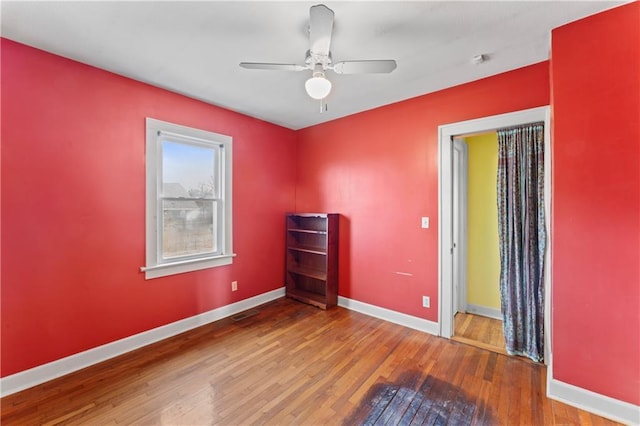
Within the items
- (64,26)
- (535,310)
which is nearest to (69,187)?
(64,26)

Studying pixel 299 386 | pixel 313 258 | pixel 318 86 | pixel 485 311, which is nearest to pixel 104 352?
pixel 299 386

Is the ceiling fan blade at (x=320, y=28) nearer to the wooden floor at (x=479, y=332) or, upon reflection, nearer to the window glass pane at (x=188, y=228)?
the window glass pane at (x=188, y=228)

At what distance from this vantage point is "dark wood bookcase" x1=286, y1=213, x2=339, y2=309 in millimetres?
3590

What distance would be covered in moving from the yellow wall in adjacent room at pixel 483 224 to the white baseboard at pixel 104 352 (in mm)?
3089

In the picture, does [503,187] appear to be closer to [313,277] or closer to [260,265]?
[313,277]

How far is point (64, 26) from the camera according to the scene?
181 centimetres

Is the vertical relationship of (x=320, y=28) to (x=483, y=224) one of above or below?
above

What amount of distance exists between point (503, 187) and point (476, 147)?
3.48ft

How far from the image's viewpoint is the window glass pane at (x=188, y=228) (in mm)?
2854

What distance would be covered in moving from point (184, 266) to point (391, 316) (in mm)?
2491

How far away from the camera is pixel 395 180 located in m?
3.17

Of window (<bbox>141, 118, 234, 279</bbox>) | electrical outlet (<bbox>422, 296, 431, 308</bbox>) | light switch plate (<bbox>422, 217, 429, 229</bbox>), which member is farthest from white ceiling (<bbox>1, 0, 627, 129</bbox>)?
electrical outlet (<bbox>422, 296, 431, 308</bbox>)

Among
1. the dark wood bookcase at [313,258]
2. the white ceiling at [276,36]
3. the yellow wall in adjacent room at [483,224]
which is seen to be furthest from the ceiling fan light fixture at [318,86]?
the yellow wall in adjacent room at [483,224]

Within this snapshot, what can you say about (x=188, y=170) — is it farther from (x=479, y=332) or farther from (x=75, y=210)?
(x=479, y=332)
